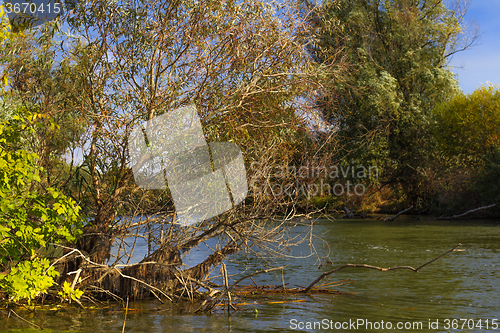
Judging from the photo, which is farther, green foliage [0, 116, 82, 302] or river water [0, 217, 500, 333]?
river water [0, 217, 500, 333]

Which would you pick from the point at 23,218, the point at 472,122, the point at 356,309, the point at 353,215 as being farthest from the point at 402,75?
the point at 23,218

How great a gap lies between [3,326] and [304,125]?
6.53m

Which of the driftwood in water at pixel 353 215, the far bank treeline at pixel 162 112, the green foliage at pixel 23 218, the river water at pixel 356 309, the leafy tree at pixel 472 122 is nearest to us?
the green foliage at pixel 23 218

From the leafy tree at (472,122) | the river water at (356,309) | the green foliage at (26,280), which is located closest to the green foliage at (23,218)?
the green foliage at (26,280)

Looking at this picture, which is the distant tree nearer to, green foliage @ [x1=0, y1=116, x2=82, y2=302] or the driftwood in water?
green foliage @ [x1=0, y1=116, x2=82, y2=302]

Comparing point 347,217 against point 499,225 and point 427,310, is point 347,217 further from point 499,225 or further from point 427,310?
point 427,310

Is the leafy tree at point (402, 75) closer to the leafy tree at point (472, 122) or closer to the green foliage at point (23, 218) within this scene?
the leafy tree at point (472, 122)

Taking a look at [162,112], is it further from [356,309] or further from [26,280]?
[356,309]

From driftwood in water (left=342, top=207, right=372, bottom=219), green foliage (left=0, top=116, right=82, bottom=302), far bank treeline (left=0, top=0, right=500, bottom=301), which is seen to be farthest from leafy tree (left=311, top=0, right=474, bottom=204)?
green foliage (left=0, top=116, right=82, bottom=302)

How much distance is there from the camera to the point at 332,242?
2055 centimetres

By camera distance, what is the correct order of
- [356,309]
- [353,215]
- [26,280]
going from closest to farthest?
1. [26,280]
2. [356,309]
3. [353,215]

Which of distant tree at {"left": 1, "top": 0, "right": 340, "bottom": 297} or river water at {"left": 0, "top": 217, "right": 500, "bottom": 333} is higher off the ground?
distant tree at {"left": 1, "top": 0, "right": 340, "bottom": 297}

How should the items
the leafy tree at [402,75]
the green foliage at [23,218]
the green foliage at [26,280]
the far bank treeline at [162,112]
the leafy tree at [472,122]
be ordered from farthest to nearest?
1. the leafy tree at [472,122]
2. the leafy tree at [402,75]
3. the far bank treeline at [162,112]
4. the green foliage at [26,280]
5. the green foliage at [23,218]

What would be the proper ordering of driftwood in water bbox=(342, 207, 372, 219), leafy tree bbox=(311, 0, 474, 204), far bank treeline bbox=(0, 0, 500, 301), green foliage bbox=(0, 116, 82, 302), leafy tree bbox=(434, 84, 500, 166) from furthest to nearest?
driftwood in water bbox=(342, 207, 372, 219) < leafy tree bbox=(434, 84, 500, 166) < leafy tree bbox=(311, 0, 474, 204) < far bank treeline bbox=(0, 0, 500, 301) < green foliage bbox=(0, 116, 82, 302)
